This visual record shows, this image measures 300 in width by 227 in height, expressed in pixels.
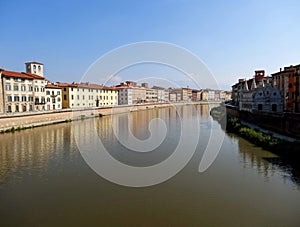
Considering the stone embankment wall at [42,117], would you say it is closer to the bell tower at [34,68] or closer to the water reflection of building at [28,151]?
the water reflection of building at [28,151]

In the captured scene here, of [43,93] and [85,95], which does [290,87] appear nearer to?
[43,93]

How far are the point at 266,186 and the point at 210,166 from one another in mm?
3051

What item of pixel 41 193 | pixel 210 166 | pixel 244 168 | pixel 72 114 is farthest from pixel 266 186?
pixel 72 114

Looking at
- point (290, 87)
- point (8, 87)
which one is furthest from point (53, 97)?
point (290, 87)

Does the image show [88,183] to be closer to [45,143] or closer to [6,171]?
[6,171]

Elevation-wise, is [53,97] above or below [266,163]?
above

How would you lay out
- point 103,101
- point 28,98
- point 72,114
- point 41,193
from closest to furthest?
point 41,193 → point 28,98 → point 72,114 → point 103,101

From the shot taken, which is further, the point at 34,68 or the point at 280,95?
the point at 34,68

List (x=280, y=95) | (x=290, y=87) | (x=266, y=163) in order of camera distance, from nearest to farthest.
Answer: (x=266, y=163)
(x=290, y=87)
(x=280, y=95)

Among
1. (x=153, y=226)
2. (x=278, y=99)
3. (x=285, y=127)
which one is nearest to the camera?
(x=153, y=226)

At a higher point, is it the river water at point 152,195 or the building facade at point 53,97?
the building facade at point 53,97

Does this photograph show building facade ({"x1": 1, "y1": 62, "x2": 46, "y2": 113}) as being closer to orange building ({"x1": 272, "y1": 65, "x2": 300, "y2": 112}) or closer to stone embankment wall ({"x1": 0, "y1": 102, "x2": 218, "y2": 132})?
stone embankment wall ({"x1": 0, "y1": 102, "x2": 218, "y2": 132})

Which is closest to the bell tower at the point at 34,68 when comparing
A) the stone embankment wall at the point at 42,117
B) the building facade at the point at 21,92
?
the building facade at the point at 21,92

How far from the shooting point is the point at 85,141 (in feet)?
59.7
